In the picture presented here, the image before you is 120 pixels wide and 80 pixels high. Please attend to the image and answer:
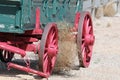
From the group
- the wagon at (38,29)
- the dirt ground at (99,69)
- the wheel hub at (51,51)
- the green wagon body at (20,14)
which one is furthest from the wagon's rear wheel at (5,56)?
the wheel hub at (51,51)

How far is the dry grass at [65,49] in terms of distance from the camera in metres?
9.16

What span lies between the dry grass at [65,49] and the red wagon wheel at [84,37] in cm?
21

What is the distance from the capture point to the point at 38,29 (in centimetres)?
861

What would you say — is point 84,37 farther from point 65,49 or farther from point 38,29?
point 38,29

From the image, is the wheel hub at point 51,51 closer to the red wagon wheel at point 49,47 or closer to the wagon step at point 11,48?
the red wagon wheel at point 49,47

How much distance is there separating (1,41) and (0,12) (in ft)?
2.34

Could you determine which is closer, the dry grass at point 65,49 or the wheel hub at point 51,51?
the wheel hub at point 51,51

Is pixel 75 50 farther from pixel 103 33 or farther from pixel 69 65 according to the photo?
pixel 103 33

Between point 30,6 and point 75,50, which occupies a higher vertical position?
point 30,6

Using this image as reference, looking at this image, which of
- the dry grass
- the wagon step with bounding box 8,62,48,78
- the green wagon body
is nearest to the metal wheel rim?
the dry grass

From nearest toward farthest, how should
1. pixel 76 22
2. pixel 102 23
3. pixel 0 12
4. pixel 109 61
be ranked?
pixel 0 12 → pixel 76 22 → pixel 109 61 → pixel 102 23

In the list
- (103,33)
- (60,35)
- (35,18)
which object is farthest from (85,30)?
(103,33)

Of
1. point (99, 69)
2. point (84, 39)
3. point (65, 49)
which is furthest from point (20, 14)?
point (99, 69)

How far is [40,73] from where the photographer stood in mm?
8438
